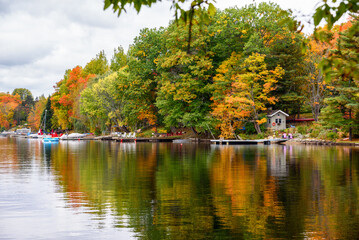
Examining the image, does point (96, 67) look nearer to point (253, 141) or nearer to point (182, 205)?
point (253, 141)

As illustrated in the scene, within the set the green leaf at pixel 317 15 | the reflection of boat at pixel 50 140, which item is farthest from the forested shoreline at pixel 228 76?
the green leaf at pixel 317 15

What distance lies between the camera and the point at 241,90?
2181 inches

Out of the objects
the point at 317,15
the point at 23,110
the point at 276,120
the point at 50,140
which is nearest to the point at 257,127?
the point at 276,120

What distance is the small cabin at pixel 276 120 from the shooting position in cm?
5856

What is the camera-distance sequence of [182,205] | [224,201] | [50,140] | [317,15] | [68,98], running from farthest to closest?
[68,98]
[50,140]
[224,201]
[182,205]
[317,15]

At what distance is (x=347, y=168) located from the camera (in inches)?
851

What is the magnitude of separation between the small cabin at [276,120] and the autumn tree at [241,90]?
2.06 meters

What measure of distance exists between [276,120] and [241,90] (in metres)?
7.78

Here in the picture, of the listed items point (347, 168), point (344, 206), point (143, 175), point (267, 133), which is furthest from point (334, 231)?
point (267, 133)

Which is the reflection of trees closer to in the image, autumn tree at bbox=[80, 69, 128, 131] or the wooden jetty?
the wooden jetty

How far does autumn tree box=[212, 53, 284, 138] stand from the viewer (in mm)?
54344

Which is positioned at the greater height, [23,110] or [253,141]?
[23,110]

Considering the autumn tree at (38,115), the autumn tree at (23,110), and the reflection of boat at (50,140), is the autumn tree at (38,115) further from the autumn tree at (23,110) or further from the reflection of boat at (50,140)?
the reflection of boat at (50,140)

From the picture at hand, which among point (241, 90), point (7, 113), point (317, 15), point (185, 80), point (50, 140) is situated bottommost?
point (50, 140)
